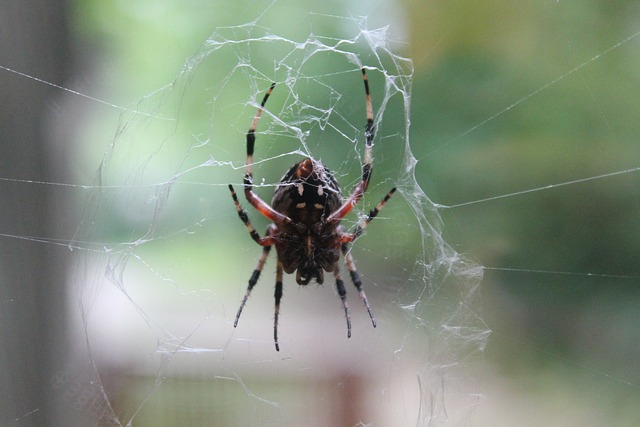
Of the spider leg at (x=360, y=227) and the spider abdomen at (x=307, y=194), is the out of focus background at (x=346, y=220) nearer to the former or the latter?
the spider leg at (x=360, y=227)

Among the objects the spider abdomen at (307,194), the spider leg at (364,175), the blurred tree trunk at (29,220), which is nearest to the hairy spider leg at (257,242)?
the spider abdomen at (307,194)

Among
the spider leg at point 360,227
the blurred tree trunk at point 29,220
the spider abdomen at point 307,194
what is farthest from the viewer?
the blurred tree trunk at point 29,220

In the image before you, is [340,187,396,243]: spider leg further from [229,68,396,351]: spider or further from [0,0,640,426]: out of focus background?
[0,0,640,426]: out of focus background

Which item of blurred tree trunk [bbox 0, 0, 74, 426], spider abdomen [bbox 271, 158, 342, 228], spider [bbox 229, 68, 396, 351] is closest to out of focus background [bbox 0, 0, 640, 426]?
blurred tree trunk [bbox 0, 0, 74, 426]

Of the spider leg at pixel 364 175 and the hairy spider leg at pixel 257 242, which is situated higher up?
the spider leg at pixel 364 175

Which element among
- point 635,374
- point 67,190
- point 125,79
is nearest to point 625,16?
point 635,374

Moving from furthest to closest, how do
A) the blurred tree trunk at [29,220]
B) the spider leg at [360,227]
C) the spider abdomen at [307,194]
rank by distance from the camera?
the blurred tree trunk at [29,220], the spider leg at [360,227], the spider abdomen at [307,194]
